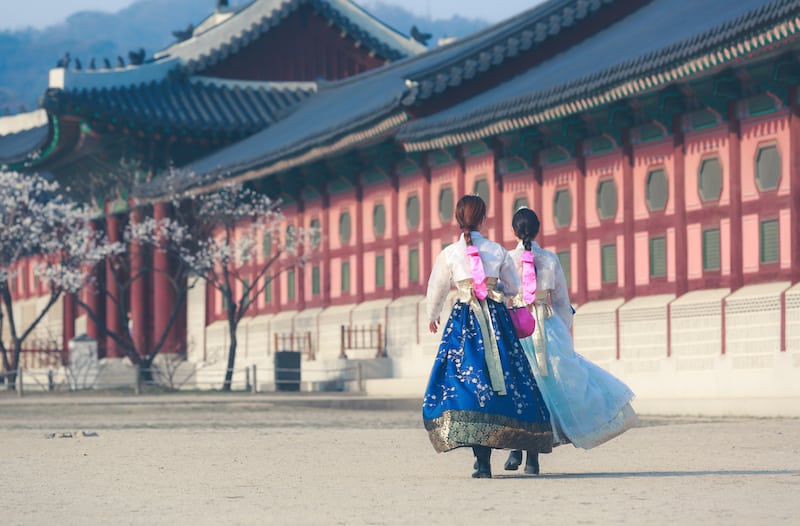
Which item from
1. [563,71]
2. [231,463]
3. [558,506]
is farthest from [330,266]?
[558,506]

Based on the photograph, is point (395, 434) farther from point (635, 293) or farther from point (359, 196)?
point (359, 196)

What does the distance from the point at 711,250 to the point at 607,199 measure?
3.18 metres

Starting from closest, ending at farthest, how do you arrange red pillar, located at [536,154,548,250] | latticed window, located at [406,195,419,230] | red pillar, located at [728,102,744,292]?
red pillar, located at [728,102,744,292]
red pillar, located at [536,154,548,250]
latticed window, located at [406,195,419,230]

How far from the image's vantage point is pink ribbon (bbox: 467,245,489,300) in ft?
37.1

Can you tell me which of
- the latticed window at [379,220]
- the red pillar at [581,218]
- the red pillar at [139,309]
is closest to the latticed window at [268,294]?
the red pillar at [139,309]

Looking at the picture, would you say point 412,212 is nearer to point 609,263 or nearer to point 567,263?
point 567,263

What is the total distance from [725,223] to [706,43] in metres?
3.41

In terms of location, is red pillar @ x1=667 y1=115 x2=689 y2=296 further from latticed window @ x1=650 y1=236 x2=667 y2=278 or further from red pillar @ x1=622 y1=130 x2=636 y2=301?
red pillar @ x1=622 y1=130 x2=636 y2=301

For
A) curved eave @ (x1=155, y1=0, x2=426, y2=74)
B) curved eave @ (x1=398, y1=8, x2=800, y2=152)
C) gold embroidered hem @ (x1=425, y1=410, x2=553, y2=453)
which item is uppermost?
curved eave @ (x1=155, y1=0, x2=426, y2=74)

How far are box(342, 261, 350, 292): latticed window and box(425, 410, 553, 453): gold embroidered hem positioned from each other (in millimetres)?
26963

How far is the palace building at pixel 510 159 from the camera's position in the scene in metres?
23.7

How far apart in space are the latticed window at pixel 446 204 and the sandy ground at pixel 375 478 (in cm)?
1373

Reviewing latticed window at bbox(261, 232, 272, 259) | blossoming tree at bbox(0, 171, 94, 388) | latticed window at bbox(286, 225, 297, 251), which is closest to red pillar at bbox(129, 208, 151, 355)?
blossoming tree at bbox(0, 171, 94, 388)

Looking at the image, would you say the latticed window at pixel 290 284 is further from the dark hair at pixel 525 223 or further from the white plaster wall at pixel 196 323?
the dark hair at pixel 525 223
